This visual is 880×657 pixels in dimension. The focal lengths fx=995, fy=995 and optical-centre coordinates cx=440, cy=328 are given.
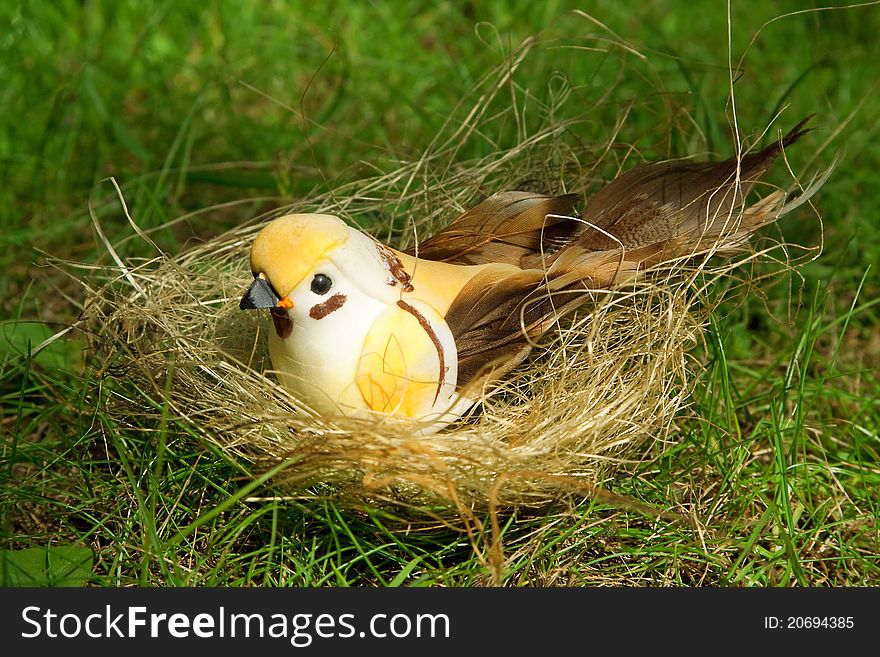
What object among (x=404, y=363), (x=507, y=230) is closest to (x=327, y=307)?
(x=404, y=363)

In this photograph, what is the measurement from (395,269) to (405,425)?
39 cm

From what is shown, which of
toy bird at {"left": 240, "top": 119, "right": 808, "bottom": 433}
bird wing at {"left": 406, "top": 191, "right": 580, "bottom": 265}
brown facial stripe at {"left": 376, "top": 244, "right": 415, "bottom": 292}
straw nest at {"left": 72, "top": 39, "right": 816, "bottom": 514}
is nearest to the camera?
straw nest at {"left": 72, "top": 39, "right": 816, "bottom": 514}

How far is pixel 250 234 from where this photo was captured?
110 inches

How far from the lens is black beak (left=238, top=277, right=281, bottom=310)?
80.1 inches

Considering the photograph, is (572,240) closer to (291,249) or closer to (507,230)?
(507,230)

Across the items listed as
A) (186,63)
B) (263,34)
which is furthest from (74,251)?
(263,34)

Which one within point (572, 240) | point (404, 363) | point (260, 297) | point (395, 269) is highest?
point (572, 240)

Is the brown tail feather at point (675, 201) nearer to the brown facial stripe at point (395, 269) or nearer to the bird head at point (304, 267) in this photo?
the brown facial stripe at point (395, 269)

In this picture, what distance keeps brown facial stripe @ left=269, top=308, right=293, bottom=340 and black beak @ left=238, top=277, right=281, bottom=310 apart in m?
0.04

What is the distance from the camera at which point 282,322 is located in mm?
2105

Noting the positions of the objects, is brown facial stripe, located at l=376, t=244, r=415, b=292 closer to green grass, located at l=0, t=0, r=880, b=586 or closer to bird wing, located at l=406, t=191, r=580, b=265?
bird wing, located at l=406, t=191, r=580, b=265

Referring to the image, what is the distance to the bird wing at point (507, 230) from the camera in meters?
2.41

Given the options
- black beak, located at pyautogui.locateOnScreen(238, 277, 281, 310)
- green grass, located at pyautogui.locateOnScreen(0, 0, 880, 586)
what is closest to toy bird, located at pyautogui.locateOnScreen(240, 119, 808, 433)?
black beak, located at pyautogui.locateOnScreen(238, 277, 281, 310)

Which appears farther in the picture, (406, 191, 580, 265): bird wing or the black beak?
(406, 191, 580, 265): bird wing
